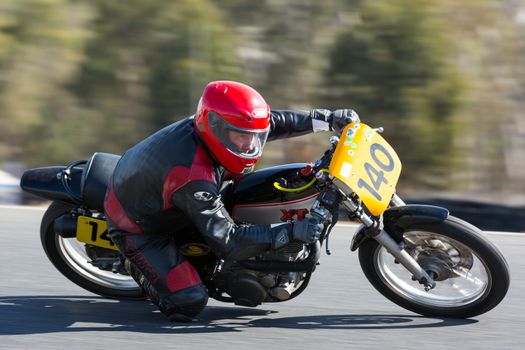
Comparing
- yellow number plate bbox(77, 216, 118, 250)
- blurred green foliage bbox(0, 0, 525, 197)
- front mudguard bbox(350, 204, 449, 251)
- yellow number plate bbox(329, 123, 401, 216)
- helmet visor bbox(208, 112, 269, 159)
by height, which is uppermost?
helmet visor bbox(208, 112, 269, 159)

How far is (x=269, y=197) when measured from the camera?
174 inches

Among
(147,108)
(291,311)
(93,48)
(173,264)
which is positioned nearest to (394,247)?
(291,311)

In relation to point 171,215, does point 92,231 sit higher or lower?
lower

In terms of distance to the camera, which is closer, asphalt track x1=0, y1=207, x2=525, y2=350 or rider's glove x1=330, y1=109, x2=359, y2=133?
asphalt track x1=0, y1=207, x2=525, y2=350

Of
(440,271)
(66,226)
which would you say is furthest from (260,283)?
(66,226)

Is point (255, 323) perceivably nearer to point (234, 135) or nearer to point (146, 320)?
point (146, 320)

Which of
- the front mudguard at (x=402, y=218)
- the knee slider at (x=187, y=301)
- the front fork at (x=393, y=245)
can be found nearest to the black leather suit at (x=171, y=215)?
the knee slider at (x=187, y=301)

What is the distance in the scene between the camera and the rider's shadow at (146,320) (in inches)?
180

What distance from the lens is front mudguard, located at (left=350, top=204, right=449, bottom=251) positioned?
4391 millimetres

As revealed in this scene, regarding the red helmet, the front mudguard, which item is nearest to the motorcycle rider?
the red helmet

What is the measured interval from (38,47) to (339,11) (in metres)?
4.19

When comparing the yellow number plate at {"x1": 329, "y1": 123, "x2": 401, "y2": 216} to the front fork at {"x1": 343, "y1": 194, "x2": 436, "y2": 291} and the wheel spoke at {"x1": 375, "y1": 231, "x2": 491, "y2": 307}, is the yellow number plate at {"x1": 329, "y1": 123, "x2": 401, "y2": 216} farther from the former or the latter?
the wheel spoke at {"x1": 375, "y1": 231, "x2": 491, "y2": 307}

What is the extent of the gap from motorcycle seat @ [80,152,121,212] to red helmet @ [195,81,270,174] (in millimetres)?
751

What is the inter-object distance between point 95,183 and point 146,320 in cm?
79
